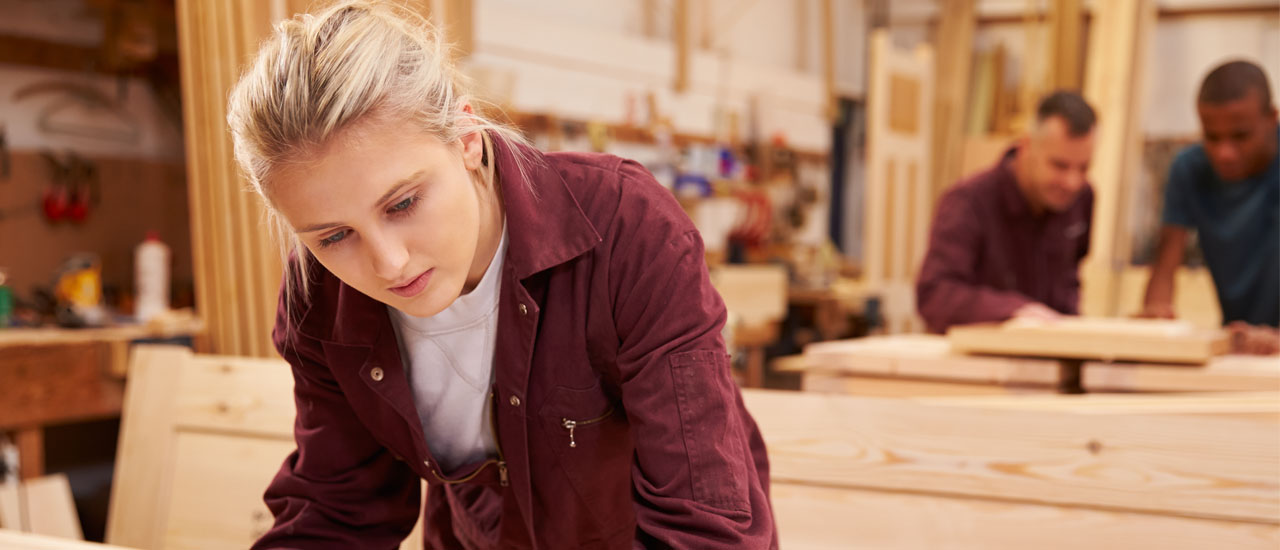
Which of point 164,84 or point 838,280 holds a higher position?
point 164,84

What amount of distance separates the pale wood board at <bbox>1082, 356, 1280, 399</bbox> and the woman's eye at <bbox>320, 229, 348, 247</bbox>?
1.82 metres

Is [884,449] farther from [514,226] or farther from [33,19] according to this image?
[33,19]

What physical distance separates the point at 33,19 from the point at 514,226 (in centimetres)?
381

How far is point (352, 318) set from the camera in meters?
1.26

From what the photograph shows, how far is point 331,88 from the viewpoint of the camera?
0.99 metres

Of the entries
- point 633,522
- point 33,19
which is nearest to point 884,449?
point 633,522

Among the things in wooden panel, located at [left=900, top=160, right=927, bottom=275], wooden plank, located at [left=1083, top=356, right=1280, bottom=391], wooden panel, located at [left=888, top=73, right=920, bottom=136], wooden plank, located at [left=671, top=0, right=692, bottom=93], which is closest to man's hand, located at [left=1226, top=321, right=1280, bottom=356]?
wooden plank, located at [left=1083, top=356, right=1280, bottom=391]

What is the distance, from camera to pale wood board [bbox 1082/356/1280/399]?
213 centimetres

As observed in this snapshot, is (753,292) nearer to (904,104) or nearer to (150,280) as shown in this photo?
(904,104)

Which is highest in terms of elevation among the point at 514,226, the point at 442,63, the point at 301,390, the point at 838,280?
the point at 442,63

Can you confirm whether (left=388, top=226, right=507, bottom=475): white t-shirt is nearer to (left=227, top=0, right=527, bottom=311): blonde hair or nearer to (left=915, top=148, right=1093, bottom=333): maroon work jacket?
(left=227, top=0, right=527, bottom=311): blonde hair

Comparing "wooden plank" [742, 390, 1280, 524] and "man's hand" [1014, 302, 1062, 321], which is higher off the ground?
"man's hand" [1014, 302, 1062, 321]

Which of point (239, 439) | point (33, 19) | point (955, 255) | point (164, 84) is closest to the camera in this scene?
point (239, 439)

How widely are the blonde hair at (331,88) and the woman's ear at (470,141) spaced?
0.05 ft
